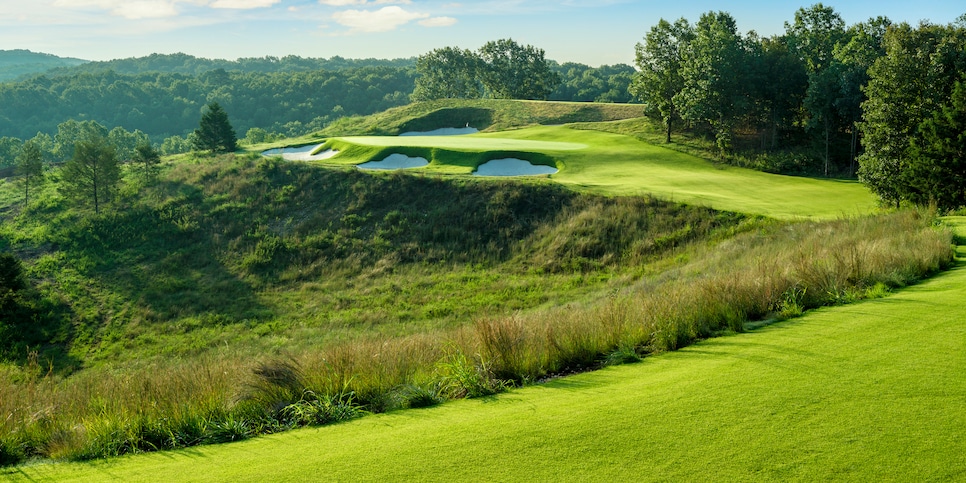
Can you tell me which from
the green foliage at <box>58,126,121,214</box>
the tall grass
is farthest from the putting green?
the tall grass

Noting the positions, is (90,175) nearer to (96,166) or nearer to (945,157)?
(96,166)

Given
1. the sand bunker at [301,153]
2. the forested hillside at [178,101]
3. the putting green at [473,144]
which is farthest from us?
the forested hillside at [178,101]

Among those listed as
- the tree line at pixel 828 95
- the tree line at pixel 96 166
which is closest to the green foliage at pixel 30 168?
the tree line at pixel 96 166

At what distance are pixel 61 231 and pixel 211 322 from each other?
17191mm

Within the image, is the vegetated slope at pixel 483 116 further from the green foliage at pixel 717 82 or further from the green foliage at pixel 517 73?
the green foliage at pixel 517 73

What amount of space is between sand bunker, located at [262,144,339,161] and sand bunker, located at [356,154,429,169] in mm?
5515

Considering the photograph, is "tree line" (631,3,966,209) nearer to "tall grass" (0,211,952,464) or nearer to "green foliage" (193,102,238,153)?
"tall grass" (0,211,952,464)

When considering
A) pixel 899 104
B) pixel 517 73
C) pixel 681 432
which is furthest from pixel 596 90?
pixel 681 432

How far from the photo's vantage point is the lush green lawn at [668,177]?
25016mm

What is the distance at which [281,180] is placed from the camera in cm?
3584

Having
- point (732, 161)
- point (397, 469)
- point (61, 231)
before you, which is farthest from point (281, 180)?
point (397, 469)

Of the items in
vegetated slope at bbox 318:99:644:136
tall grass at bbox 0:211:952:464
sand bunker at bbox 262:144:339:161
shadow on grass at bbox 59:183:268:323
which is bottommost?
shadow on grass at bbox 59:183:268:323

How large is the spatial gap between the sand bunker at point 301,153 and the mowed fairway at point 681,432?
36.9m

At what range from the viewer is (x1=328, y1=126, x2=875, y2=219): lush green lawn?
25016mm
